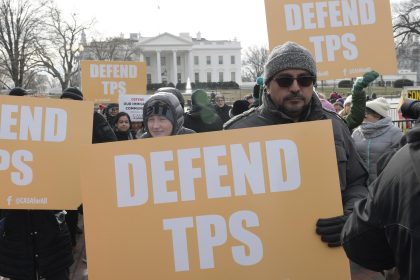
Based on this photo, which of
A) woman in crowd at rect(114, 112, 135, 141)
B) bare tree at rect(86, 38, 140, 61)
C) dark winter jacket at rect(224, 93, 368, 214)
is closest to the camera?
dark winter jacket at rect(224, 93, 368, 214)

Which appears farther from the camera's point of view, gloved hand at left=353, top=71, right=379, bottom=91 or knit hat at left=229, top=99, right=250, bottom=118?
knit hat at left=229, top=99, right=250, bottom=118

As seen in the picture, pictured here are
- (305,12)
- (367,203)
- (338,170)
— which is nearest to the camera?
(367,203)

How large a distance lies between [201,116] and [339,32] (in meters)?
2.32

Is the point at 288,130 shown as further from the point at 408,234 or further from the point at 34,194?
the point at 34,194

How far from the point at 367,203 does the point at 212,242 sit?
2.60 ft

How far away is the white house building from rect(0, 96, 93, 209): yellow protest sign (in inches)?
3310

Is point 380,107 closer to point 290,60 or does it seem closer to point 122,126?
point 290,60

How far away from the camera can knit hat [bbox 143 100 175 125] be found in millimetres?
2986

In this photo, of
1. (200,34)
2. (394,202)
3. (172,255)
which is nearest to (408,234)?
(394,202)

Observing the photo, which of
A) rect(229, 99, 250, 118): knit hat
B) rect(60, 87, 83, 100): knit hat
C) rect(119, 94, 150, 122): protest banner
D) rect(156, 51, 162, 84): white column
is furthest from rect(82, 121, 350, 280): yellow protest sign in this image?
rect(156, 51, 162, 84): white column

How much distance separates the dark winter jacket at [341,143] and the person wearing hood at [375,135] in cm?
236

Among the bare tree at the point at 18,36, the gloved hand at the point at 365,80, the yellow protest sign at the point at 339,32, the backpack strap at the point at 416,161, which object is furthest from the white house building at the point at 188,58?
the backpack strap at the point at 416,161

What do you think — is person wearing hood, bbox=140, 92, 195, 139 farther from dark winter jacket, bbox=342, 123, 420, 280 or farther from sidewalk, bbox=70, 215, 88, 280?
sidewalk, bbox=70, 215, 88, 280

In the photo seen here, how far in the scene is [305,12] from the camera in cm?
450
